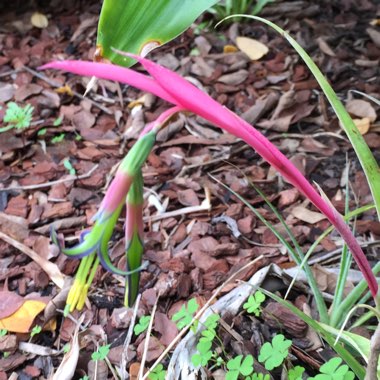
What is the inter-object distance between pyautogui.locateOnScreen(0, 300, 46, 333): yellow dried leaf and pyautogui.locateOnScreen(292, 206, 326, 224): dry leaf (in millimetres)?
599

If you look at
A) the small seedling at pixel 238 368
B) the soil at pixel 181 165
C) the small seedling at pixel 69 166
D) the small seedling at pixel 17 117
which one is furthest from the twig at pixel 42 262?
the small seedling at pixel 238 368

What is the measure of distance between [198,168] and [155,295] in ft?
1.41

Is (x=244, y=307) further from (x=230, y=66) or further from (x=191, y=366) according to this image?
(x=230, y=66)

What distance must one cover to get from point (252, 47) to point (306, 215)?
737 mm

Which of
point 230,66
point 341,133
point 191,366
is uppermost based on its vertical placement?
point 191,366

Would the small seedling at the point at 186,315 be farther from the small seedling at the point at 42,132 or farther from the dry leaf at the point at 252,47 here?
the dry leaf at the point at 252,47

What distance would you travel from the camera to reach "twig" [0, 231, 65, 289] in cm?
125

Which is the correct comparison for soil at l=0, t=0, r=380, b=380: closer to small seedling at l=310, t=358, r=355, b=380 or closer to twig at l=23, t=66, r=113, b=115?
twig at l=23, t=66, r=113, b=115

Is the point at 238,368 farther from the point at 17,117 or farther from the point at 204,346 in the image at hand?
the point at 17,117

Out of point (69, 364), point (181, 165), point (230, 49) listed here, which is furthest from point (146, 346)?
point (230, 49)

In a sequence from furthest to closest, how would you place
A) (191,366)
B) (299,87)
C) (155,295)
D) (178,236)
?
(299,87), (178,236), (155,295), (191,366)

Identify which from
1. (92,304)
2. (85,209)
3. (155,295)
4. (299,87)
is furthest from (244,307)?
(299,87)

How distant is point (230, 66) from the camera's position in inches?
71.6

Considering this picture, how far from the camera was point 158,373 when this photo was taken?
98 cm
